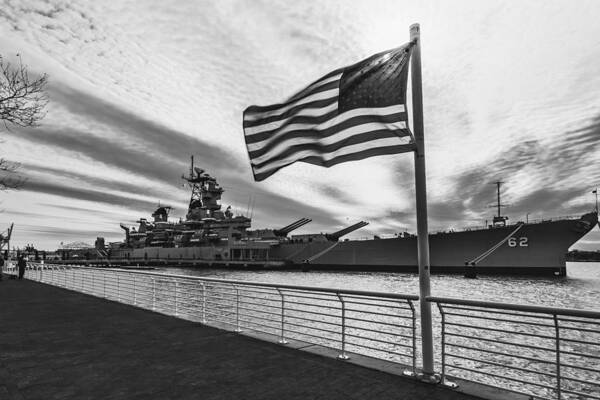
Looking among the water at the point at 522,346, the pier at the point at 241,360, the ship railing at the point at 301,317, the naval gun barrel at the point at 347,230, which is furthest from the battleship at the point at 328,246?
the pier at the point at 241,360

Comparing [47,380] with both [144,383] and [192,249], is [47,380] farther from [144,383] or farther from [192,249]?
[192,249]

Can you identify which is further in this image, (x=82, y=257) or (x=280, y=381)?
(x=82, y=257)

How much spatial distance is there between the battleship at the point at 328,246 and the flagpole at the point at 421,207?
44312 millimetres

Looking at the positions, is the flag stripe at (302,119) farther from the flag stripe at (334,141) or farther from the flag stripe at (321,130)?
the flag stripe at (334,141)

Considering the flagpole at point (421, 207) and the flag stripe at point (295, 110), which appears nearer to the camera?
Result: the flagpole at point (421, 207)

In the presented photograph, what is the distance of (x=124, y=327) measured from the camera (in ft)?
26.3

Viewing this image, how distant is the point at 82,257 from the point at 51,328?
13411cm

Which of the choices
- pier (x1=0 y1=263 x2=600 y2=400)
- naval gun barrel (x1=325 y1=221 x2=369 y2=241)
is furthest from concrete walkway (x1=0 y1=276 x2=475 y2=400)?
naval gun barrel (x1=325 y1=221 x2=369 y2=241)

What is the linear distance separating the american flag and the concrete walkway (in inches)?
109

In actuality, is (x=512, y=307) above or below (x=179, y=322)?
above

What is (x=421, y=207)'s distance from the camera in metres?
4.64

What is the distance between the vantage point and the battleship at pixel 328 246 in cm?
4256

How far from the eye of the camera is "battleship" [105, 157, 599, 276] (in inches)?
1676

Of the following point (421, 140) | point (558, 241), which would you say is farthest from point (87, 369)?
point (558, 241)
